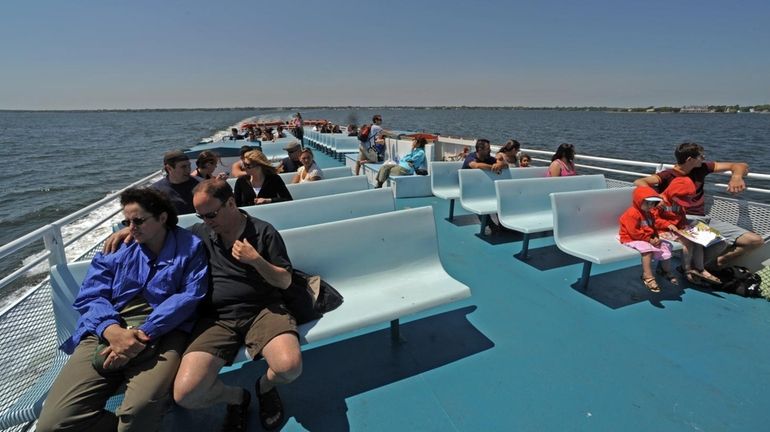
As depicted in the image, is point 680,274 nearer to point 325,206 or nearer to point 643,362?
point 643,362

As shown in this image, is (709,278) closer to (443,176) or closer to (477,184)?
(477,184)

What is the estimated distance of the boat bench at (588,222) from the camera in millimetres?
3289

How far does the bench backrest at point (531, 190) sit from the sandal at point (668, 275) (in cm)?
129

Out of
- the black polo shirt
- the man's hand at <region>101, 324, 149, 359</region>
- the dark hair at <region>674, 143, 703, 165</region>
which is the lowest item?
the man's hand at <region>101, 324, 149, 359</region>

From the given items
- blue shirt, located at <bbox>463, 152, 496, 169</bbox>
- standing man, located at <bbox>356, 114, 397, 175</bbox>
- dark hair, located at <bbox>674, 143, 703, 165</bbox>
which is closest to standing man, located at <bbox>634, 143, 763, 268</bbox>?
dark hair, located at <bbox>674, 143, 703, 165</bbox>

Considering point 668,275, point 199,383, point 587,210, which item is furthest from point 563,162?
point 199,383

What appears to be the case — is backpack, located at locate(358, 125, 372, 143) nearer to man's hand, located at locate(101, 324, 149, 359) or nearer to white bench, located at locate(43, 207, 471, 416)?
white bench, located at locate(43, 207, 471, 416)

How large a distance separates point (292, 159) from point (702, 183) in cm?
525

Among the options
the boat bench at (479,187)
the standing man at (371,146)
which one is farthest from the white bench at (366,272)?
the standing man at (371,146)

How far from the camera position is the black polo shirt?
2.07 m

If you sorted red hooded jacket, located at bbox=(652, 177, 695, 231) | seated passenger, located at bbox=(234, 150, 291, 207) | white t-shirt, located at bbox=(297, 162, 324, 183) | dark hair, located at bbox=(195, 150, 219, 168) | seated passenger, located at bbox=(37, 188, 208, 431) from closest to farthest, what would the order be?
seated passenger, located at bbox=(37, 188, 208, 431) → red hooded jacket, located at bbox=(652, 177, 695, 231) → seated passenger, located at bbox=(234, 150, 291, 207) → dark hair, located at bbox=(195, 150, 219, 168) → white t-shirt, located at bbox=(297, 162, 324, 183)

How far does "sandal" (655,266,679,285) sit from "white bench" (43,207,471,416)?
2217 millimetres

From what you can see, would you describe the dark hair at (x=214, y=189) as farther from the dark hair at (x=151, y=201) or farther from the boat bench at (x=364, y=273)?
the boat bench at (x=364, y=273)

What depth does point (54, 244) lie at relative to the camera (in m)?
2.26
